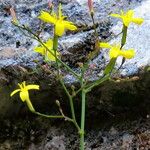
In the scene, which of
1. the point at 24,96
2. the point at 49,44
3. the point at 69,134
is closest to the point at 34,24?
the point at 69,134

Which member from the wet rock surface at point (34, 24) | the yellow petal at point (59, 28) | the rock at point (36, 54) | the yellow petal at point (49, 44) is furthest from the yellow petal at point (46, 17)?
the wet rock surface at point (34, 24)

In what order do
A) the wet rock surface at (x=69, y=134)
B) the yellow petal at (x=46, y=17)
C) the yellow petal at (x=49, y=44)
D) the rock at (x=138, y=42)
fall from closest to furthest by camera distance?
the yellow petal at (x=46, y=17) < the yellow petal at (x=49, y=44) < the rock at (x=138, y=42) < the wet rock surface at (x=69, y=134)

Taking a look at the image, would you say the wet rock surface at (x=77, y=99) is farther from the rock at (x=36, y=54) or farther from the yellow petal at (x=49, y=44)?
the yellow petal at (x=49, y=44)

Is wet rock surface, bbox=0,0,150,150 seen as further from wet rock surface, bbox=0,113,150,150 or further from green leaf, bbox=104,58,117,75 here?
green leaf, bbox=104,58,117,75

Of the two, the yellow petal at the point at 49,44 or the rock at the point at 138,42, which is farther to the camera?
the rock at the point at 138,42

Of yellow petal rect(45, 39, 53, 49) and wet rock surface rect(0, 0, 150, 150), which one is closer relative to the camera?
yellow petal rect(45, 39, 53, 49)

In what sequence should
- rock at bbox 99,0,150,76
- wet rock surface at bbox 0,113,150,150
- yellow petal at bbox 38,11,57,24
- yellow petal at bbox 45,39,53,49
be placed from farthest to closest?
wet rock surface at bbox 0,113,150,150, rock at bbox 99,0,150,76, yellow petal at bbox 45,39,53,49, yellow petal at bbox 38,11,57,24

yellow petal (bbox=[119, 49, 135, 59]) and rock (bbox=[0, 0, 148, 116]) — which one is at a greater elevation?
rock (bbox=[0, 0, 148, 116])

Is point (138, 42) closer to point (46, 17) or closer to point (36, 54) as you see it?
point (36, 54)

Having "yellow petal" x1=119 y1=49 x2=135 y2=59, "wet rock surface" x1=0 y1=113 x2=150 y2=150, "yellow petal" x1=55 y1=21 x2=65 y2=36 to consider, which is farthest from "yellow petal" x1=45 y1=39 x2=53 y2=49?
"wet rock surface" x1=0 y1=113 x2=150 y2=150

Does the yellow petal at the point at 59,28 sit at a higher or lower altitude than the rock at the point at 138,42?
lower

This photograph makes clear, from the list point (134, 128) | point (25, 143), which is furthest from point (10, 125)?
point (134, 128)
